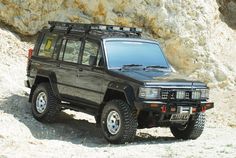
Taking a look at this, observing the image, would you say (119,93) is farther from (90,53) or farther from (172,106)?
(90,53)

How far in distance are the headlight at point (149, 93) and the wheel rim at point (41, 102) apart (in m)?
2.90

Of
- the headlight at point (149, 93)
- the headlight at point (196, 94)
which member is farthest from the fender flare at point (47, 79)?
the headlight at point (196, 94)

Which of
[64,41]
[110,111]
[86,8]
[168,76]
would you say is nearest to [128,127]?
[110,111]

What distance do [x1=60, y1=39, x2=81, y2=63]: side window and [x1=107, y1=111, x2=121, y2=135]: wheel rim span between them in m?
1.61

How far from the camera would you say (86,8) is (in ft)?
58.4

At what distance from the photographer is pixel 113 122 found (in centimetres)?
1004

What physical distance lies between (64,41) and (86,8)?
20.9 feet

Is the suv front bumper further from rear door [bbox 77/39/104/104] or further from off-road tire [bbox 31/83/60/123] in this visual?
off-road tire [bbox 31/83/60/123]

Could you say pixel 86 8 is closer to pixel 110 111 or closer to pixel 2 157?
pixel 110 111

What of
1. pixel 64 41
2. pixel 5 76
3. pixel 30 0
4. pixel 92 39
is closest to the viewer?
pixel 92 39

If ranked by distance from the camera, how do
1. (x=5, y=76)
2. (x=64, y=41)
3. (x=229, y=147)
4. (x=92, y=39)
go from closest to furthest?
1. (x=229, y=147)
2. (x=92, y=39)
3. (x=64, y=41)
4. (x=5, y=76)

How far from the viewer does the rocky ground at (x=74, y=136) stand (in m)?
8.95

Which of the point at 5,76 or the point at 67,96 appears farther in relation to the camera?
the point at 5,76

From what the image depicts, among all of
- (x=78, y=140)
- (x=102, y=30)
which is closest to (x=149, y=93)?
(x=78, y=140)
